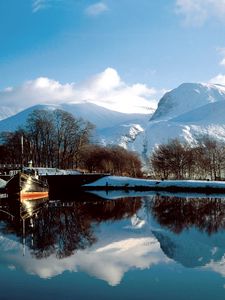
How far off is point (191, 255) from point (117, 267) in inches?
133

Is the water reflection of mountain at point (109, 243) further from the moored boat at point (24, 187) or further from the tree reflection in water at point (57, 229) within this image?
the moored boat at point (24, 187)

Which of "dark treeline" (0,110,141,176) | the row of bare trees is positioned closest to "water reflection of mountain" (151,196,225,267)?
"dark treeline" (0,110,141,176)

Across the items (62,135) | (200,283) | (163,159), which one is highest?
(62,135)

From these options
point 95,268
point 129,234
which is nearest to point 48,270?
point 95,268

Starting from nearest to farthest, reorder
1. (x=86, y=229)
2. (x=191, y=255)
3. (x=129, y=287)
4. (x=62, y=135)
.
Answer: (x=129, y=287)
(x=191, y=255)
(x=86, y=229)
(x=62, y=135)

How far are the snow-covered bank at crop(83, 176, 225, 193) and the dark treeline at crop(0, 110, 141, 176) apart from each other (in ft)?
51.0

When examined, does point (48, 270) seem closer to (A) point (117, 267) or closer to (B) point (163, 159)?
(A) point (117, 267)

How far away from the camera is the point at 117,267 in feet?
50.7

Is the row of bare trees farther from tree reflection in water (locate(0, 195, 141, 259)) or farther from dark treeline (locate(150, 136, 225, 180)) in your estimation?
tree reflection in water (locate(0, 195, 141, 259))

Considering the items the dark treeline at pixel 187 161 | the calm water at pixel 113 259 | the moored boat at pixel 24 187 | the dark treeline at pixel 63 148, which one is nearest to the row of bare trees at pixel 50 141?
the dark treeline at pixel 63 148

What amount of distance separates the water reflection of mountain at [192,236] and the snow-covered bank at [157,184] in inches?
1232

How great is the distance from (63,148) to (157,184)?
109 ft

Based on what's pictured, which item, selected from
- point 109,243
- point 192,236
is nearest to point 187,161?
point 192,236

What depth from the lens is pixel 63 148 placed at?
326ft
